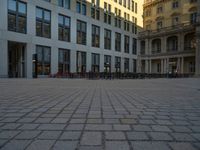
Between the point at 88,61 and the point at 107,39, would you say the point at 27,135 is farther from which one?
the point at 107,39

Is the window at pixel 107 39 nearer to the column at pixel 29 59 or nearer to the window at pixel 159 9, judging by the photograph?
the window at pixel 159 9

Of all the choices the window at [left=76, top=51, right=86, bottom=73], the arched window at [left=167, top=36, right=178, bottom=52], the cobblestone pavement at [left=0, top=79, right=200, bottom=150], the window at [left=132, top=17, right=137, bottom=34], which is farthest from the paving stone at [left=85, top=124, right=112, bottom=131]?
the window at [left=132, top=17, right=137, bottom=34]

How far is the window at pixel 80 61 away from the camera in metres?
43.2

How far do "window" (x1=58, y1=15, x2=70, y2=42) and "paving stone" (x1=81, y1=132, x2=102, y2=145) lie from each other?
38007mm

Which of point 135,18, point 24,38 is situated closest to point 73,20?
point 24,38

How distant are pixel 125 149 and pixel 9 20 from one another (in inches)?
1295

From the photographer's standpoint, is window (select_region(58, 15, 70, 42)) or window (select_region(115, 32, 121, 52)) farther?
window (select_region(115, 32, 121, 52))

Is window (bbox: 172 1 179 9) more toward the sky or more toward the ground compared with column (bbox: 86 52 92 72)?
more toward the sky

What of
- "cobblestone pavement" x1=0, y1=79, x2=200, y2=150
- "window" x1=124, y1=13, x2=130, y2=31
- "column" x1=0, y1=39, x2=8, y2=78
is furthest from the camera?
"window" x1=124, y1=13, x2=130, y2=31

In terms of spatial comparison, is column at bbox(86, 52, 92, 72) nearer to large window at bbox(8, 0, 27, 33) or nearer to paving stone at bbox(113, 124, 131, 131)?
large window at bbox(8, 0, 27, 33)

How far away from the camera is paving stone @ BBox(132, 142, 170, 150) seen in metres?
2.80

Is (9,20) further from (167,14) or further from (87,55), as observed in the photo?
(167,14)

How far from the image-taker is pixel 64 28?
134 feet

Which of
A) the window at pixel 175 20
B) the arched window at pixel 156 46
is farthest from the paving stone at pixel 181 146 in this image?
the window at pixel 175 20
